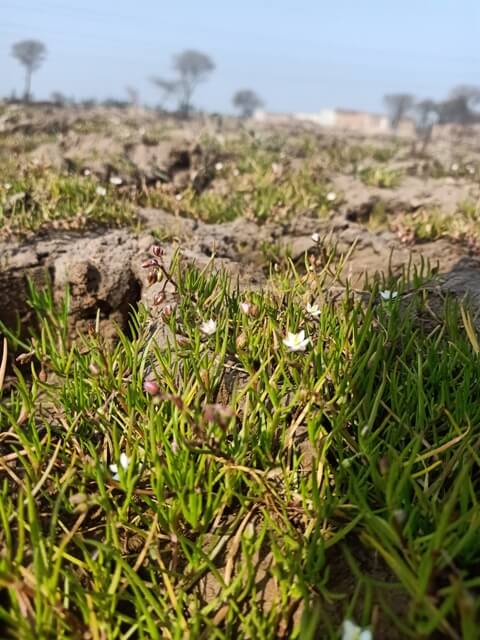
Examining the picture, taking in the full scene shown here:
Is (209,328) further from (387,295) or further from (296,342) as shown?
(387,295)

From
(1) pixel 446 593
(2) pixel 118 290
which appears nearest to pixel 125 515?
(1) pixel 446 593

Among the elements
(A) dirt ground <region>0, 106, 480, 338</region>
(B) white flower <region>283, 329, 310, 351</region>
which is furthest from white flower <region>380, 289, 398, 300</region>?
(B) white flower <region>283, 329, 310, 351</region>

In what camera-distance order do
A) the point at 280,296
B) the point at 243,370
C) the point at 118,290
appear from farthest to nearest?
1. the point at 118,290
2. the point at 280,296
3. the point at 243,370

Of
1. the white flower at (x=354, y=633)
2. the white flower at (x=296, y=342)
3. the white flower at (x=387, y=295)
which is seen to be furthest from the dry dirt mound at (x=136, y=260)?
the white flower at (x=354, y=633)

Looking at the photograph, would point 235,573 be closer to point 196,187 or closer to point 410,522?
point 410,522

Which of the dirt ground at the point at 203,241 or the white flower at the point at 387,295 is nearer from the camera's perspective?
the white flower at the point at 387,295

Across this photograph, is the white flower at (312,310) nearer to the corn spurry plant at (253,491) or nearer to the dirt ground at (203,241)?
the corn spurry plant at (253,491)
